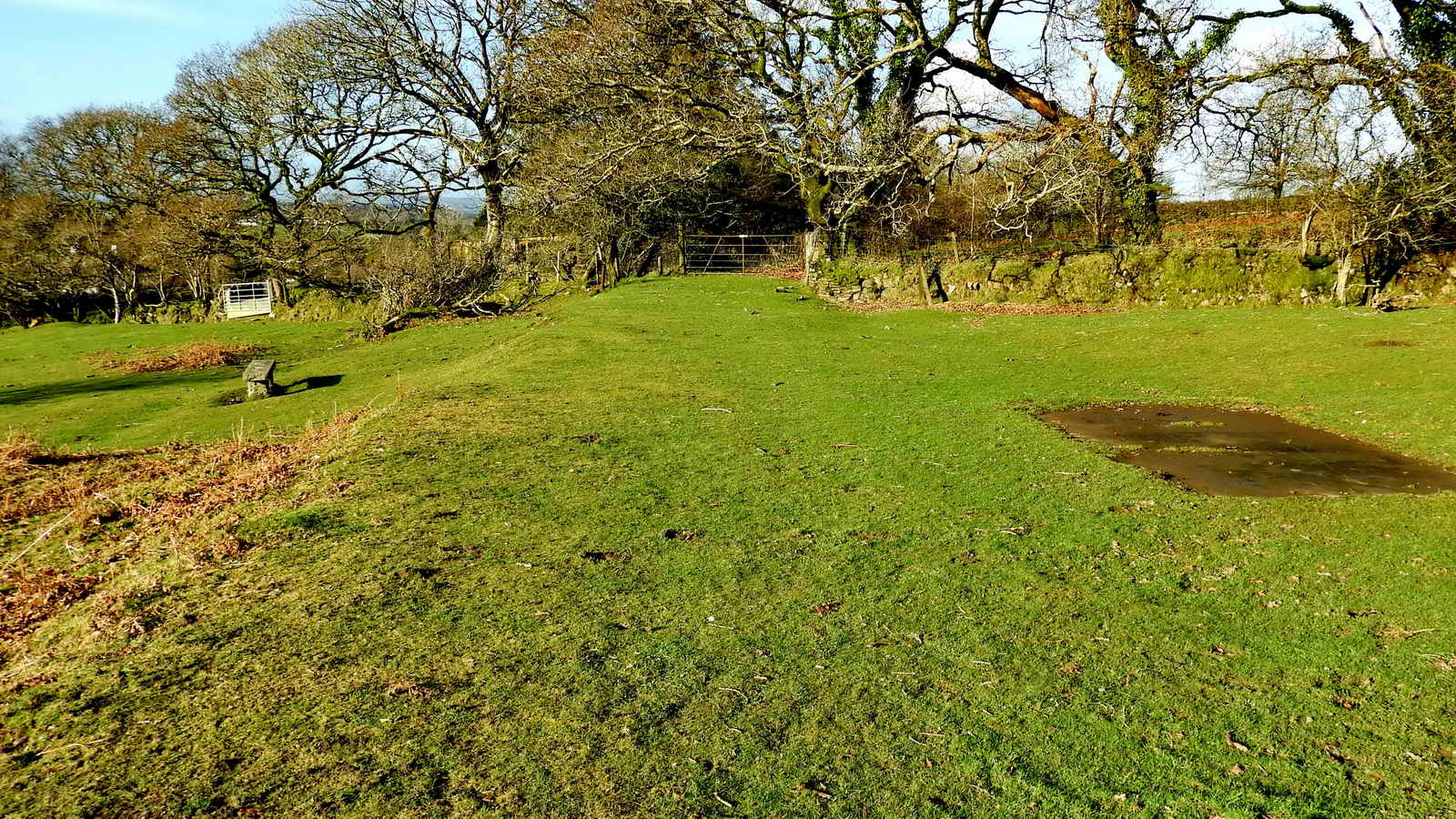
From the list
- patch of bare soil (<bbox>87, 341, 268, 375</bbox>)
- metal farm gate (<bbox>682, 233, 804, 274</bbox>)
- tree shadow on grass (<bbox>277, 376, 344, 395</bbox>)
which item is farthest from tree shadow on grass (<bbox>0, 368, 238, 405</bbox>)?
metal farm gate (<bbox>682, 233, 804, 274</bbox>)

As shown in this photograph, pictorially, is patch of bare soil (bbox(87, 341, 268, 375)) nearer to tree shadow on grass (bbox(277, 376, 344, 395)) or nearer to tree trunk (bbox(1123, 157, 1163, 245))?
tree shadow on grass (bbox(277, 376, 344, 395))

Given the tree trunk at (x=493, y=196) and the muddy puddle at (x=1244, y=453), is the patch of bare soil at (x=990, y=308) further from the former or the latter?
the tree trunk at (x=493, y=196)

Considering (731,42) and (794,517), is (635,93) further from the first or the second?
(794,517)

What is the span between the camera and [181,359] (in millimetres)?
21844

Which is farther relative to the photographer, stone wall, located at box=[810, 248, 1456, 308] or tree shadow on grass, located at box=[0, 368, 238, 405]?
stone wall, located at box=[810, 248, 1456, 308]

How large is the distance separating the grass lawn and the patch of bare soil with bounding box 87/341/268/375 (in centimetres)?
1478

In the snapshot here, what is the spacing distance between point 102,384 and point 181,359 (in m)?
2.61

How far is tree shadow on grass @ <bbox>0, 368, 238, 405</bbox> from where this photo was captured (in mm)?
18250

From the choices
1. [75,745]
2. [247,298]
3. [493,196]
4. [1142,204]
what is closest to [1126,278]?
[1142,204]

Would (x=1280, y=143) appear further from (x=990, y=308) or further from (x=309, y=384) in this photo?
(x=309, y=384)

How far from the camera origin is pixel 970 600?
18.4 ft

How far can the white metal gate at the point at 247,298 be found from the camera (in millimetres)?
37219

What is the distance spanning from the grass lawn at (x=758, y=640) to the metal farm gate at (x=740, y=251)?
84.2ft

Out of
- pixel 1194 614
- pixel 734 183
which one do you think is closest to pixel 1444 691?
pixel 1194 614
